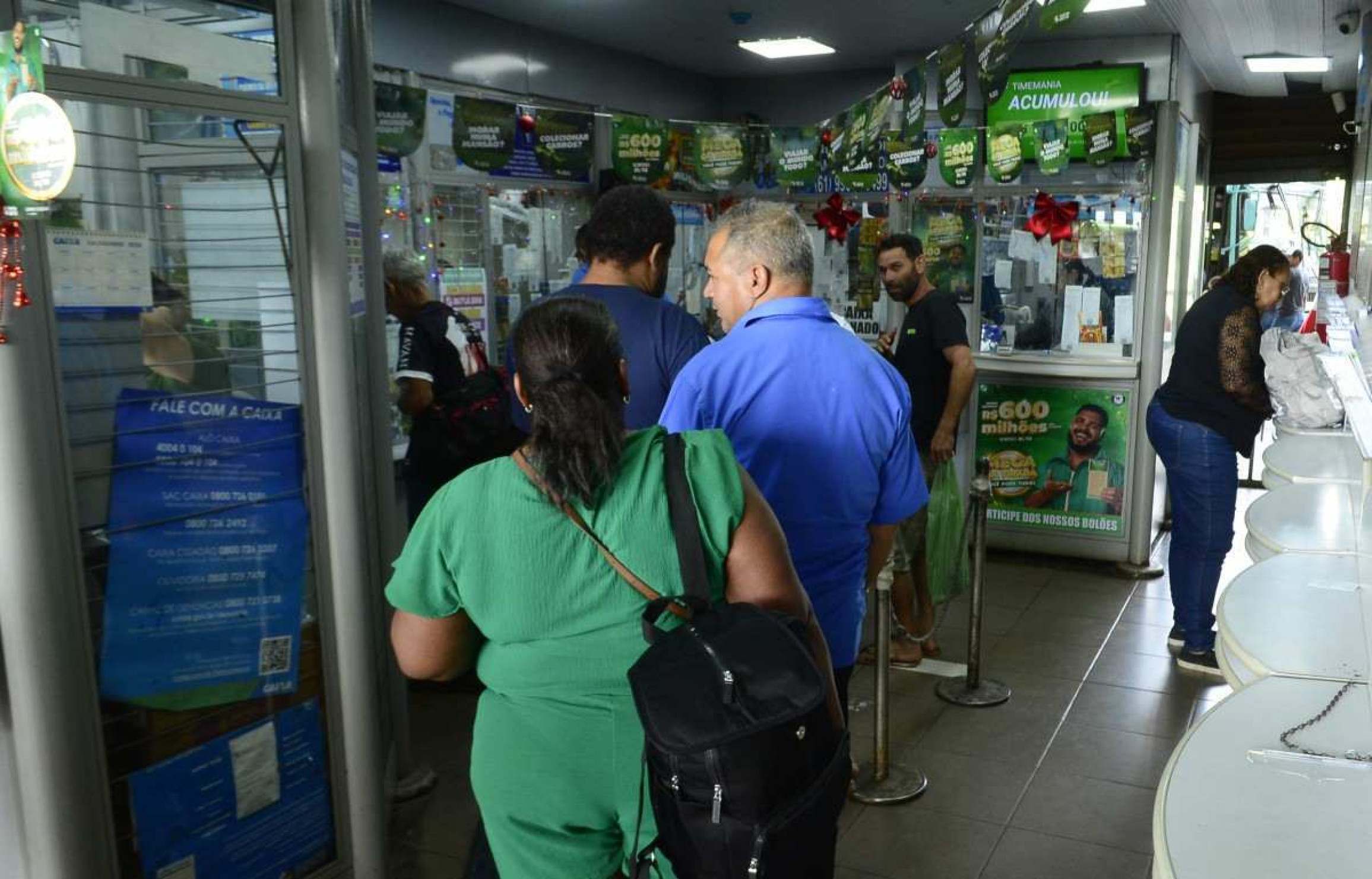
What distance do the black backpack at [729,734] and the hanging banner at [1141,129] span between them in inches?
186

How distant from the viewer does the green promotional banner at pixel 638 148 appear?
20.0 feet

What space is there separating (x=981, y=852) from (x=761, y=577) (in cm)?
181

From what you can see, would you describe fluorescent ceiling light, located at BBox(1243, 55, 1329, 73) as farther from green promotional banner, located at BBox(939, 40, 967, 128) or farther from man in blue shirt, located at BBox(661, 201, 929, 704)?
man in blue shirt, located at BBox(661, 201, 929, 704)

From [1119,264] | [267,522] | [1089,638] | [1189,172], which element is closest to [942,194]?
[1119,264]

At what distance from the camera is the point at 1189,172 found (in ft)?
22.7

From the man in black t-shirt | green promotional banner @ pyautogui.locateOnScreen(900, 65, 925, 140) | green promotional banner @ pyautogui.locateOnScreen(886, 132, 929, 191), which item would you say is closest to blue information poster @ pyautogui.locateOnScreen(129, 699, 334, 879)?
the man in black t-shirt

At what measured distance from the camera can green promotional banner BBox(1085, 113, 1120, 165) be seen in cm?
552

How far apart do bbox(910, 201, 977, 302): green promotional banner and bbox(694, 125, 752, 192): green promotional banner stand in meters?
1.03

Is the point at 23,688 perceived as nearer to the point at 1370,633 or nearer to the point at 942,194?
the point at 1370,633

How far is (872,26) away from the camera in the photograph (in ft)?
22.9

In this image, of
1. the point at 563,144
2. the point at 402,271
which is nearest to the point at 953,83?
the point at 563,144

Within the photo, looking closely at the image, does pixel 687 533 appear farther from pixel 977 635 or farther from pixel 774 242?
pixel 977 635

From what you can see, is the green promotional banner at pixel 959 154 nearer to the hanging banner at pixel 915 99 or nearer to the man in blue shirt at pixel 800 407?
the hanging banner at pixel 915 99

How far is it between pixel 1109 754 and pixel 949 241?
3.24 meters
